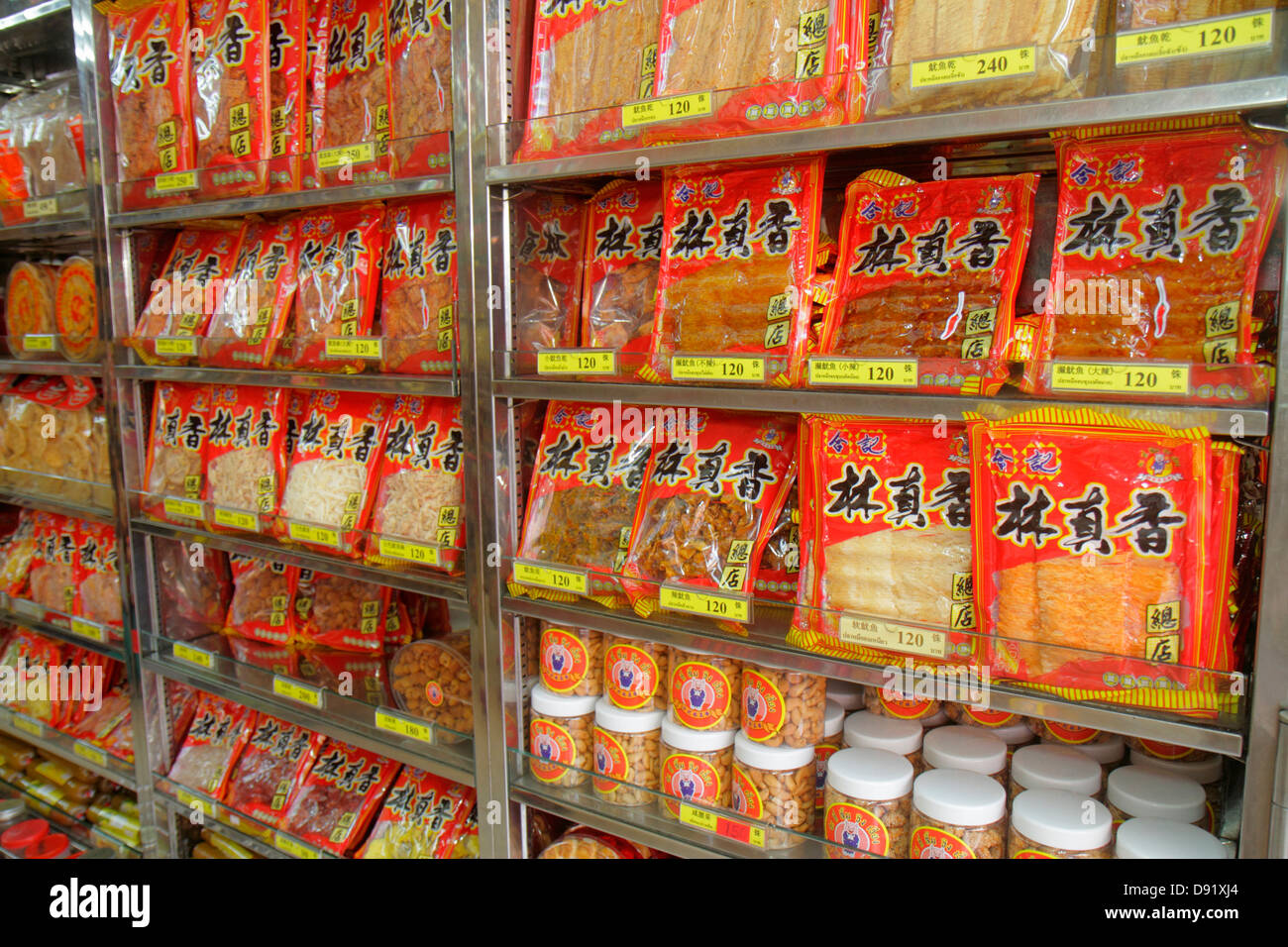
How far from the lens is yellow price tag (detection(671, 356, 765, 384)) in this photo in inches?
54.4

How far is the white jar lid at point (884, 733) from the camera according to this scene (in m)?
1.46

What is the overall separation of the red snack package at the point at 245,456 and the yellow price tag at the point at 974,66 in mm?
1714

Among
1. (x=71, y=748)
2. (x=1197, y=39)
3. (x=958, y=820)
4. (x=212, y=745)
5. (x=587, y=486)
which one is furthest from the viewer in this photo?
(x=71, y=748)

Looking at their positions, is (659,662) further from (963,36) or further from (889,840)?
(963,36)

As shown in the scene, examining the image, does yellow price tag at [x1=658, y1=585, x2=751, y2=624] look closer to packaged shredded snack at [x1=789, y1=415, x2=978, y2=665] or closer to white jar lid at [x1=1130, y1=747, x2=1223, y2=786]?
packaged shredded snack at [x1=789, y1=415, x2=978, y2=665]

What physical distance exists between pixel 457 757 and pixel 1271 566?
1497mm

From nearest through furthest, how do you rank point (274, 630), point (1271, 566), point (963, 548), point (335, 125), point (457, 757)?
point (1271, 566)
point (963, 548)
point (457, 757)
point (335, 125)
point (274, 630)

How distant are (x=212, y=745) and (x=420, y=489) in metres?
1.15

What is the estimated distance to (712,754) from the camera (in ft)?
4.97

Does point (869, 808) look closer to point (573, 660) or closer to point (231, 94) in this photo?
point (573, 660)

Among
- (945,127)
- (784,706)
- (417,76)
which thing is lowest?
(784,706)

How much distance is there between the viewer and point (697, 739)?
151cm

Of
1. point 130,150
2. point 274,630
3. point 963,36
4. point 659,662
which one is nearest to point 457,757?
point 659,662

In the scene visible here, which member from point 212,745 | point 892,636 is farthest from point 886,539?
point 212,745
